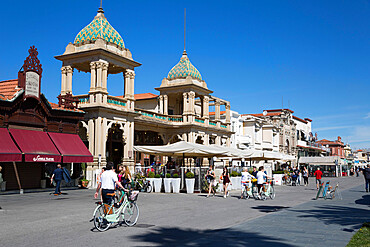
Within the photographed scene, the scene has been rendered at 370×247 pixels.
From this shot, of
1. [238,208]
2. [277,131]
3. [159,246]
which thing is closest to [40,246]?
[159,246]

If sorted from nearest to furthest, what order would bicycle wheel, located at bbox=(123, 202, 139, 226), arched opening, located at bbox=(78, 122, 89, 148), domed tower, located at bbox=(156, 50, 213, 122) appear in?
→ bicycle wheel, located at bbox=(123, 202, 139, 226) → arched opening, located at bbox=(78, 122, 89, 148) → domed tower, located at bbox=(156, 50, 213, 122)

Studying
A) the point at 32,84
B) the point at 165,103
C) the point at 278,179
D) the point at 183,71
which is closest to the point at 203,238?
the point at 32,84

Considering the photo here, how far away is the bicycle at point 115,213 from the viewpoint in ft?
33.5

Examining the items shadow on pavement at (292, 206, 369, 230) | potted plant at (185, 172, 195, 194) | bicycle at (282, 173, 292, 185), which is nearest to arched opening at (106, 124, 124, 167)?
potted plant at (185, 172, 195, 194)

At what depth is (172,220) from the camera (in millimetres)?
12516

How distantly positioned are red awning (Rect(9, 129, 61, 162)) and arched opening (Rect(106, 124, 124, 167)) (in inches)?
268

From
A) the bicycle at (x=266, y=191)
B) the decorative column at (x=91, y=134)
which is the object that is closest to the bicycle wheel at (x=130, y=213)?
the bicycle at (x=266, y=191)

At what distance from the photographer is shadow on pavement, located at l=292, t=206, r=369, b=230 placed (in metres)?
12.0

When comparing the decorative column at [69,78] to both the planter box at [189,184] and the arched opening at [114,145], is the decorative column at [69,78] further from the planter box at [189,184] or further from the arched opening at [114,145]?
the planter box at [189,184]

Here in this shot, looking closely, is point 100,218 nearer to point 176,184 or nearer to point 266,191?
point 266,191

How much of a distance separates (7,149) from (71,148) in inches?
183

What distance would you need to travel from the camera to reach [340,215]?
13.7 m

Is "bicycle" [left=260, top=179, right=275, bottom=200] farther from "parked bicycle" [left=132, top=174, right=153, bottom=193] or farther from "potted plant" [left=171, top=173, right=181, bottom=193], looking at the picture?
"parked bicycle" [left=132, top=174, right=153, bottom=193]

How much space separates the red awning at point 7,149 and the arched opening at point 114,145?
9.23 m
